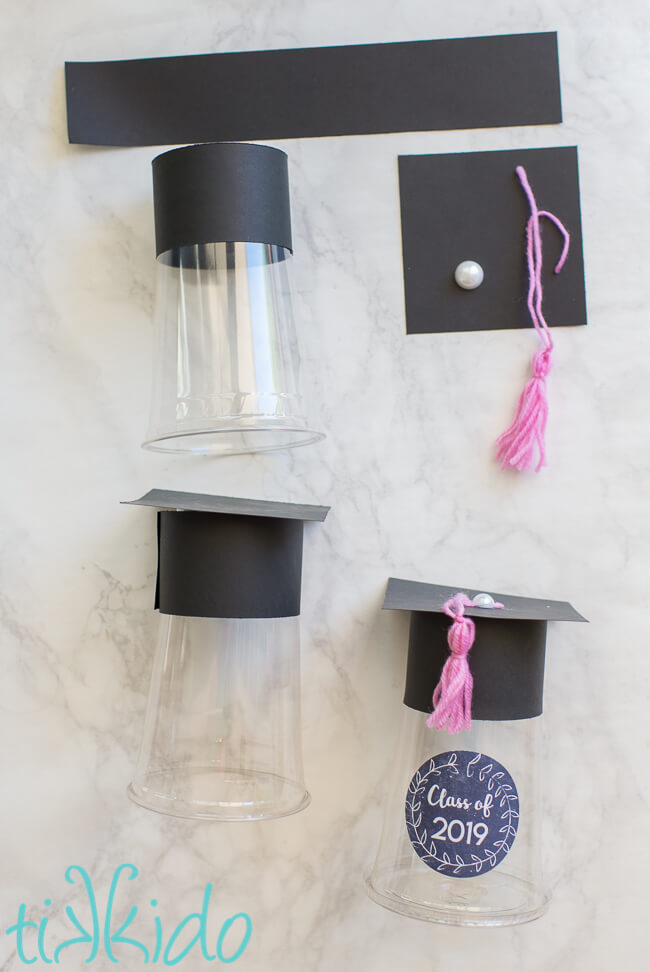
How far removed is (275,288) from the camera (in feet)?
2.64

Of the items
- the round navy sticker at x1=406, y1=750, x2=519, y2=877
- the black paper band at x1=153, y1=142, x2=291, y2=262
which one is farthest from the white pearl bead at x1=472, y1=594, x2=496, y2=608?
the black paper band at x1=153, y1=142, x2=291, y2=262

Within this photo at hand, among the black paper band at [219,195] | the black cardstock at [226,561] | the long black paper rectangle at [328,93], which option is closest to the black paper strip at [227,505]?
the black cardstock at [226,561]

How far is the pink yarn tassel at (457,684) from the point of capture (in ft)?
2.29

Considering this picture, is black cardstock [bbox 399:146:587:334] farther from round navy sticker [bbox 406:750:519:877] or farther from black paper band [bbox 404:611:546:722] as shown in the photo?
round navy sticker [bbox 406:750:519:877]

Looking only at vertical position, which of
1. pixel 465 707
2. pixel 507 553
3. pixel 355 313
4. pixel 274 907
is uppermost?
pixel 355 313

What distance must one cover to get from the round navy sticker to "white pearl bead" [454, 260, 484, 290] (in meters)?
0.43

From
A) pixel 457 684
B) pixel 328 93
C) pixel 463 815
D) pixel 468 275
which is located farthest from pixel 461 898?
pixel 328 93

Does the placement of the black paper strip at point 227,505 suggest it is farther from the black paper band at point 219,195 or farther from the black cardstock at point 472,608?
the black paper band at point 219,195

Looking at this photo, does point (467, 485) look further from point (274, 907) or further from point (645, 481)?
point (274, 907)

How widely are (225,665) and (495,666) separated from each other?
0.78 ft

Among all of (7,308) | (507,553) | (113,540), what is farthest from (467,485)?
(7,308)

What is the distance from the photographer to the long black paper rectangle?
2.78 feet

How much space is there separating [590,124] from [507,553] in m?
0.43

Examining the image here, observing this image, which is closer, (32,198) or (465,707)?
(465,707)
